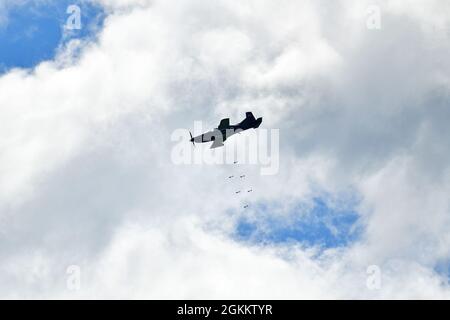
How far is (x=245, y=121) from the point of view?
6954 inches
